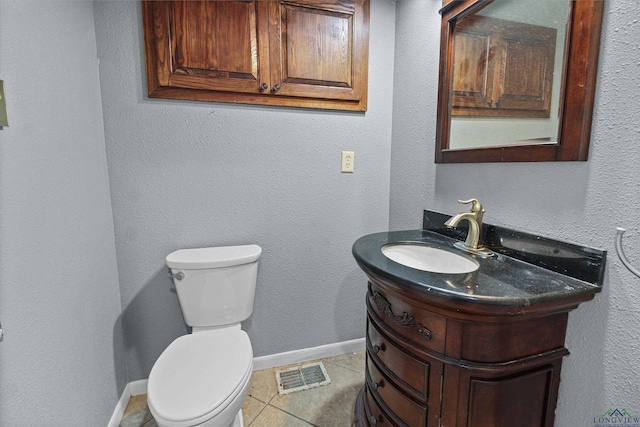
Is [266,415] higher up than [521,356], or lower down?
lower down

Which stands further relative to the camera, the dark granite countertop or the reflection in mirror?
the reflection in mirror

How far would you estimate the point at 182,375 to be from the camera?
1041 mm

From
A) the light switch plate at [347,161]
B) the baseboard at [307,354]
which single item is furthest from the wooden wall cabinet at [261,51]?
the baseboard at [307,354]

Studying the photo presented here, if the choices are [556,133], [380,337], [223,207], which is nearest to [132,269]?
[223,207]

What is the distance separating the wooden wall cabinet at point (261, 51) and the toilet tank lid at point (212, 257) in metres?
0.72

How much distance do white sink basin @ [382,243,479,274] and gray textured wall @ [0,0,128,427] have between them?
1.08 meters

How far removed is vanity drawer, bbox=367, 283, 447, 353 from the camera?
30.2 inches

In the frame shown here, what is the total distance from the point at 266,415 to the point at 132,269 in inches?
37.4

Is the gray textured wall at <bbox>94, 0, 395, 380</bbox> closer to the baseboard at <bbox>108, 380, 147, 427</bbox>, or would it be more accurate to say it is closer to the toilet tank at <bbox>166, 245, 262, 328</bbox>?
the baseboard at <bbox>108, 380, 147, 427</bbox>

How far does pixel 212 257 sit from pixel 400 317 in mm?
885

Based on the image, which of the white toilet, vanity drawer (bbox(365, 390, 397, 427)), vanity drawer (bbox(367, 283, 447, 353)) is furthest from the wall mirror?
the white toilet

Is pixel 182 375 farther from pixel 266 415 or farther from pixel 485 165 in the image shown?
pixel 485 165

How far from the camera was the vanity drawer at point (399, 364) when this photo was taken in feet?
2.69

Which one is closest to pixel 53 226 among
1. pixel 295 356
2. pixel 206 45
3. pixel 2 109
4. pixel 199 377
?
pixel 2 109
